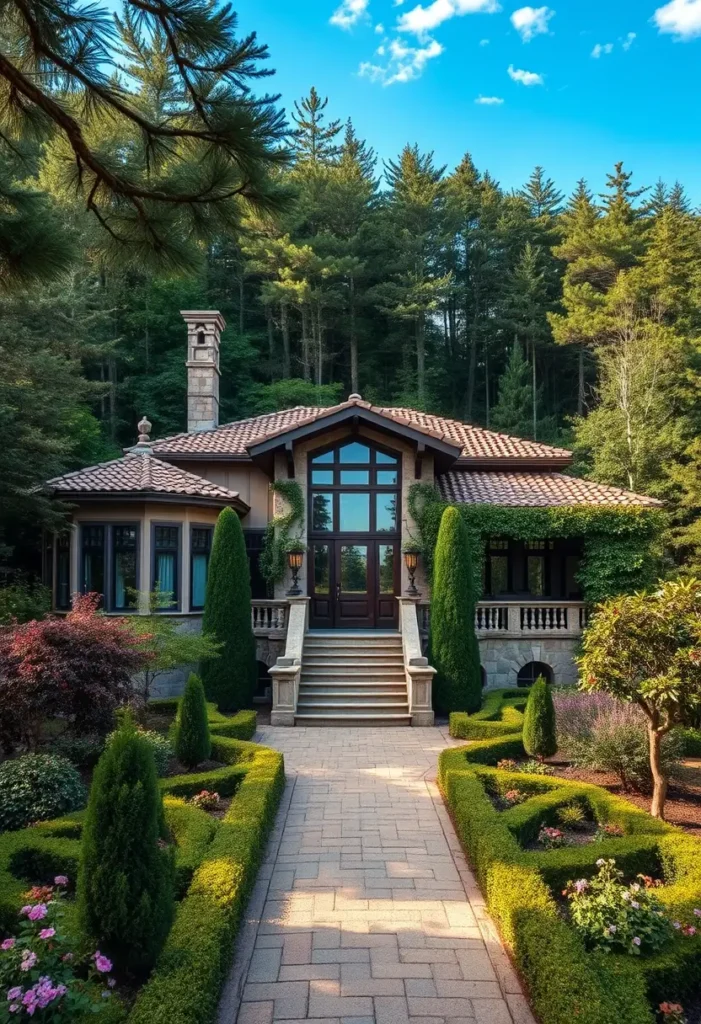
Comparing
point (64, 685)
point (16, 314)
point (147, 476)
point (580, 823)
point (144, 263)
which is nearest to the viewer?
point (144, 263)

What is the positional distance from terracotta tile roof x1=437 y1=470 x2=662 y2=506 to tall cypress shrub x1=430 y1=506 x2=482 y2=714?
259 cm

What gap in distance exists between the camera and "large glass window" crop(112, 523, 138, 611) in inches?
599

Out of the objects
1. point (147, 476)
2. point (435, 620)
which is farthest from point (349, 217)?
point (435, 620)

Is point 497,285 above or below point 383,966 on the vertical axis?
above

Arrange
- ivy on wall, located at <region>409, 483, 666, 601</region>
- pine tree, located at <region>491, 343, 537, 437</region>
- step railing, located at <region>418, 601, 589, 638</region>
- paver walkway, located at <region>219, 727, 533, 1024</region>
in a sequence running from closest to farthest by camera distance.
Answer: paver walkway, located at <region>219, 727, 533, 1024</region> → step railing, located at <region>418, 601, 589, 638</region> → ivy on wall, located at <region>409, 483, 666, 601</region> → pine tree, located at <region>491, 343, 537, 437</region>

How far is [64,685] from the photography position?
26.4ft

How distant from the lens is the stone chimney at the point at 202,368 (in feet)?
66.2

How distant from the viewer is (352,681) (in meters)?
13.9

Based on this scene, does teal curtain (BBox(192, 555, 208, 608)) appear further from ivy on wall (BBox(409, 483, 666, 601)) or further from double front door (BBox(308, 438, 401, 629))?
ivy on wall (BBox(409, 483, 666, 601))

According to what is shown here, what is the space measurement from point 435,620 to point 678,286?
22.9 metres

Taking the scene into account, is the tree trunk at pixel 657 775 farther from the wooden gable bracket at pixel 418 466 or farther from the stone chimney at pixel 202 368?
the stone chimney at pixel 202 368

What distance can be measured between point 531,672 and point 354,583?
4.93 m

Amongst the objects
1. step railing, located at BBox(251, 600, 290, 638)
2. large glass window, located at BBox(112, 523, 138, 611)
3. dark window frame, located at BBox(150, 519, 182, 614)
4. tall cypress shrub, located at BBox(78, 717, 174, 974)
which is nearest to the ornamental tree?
tall cypress shrub, located at BBox(78, 717, 174, 974)

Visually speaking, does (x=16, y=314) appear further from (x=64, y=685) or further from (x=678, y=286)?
(x=678, y=286)
